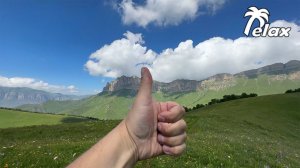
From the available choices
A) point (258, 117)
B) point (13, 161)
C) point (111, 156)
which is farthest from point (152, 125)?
point (258, 117)

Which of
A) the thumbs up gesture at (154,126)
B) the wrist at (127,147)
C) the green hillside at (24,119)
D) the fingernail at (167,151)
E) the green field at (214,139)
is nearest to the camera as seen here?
the wrist at (127,147)

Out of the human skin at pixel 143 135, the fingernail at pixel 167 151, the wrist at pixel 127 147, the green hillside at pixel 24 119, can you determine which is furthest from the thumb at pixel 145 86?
the green hillside at pixel 24 119

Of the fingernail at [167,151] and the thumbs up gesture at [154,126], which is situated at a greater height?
the thumbs up gesture at [154,126]

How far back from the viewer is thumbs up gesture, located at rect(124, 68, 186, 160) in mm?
4168

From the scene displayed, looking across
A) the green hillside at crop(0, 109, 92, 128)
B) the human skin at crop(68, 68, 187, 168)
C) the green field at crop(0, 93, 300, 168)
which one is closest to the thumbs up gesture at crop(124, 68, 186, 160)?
the human skin at crop(68, 68, 187, 168)

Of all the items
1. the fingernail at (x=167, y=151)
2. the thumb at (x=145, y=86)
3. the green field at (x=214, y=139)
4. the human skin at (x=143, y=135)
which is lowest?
the green field at (x=214, y=139)

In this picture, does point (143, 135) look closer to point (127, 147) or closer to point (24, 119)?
point (127, 147)

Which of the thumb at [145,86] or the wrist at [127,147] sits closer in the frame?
the thumb at [145,86]

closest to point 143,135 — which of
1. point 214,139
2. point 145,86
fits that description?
point 145,86

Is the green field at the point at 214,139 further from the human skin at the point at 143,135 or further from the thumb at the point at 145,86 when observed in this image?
the thumb at the point at 145,86

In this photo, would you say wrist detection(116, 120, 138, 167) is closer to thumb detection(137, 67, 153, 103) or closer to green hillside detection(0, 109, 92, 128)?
thumb detection(137, 67, 153, 103)

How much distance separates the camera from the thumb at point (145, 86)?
3.81 meters

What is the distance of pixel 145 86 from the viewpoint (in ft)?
13.0

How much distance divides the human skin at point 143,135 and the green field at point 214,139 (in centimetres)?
35
